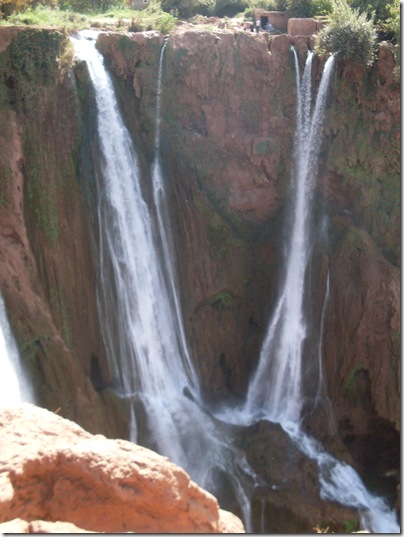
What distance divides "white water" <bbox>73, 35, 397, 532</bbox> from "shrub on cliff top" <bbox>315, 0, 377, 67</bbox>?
27.7 inches

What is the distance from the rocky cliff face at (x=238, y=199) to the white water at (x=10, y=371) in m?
1.80

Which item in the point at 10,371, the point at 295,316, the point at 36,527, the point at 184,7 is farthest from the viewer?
the point at 184,7

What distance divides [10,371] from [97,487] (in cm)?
642

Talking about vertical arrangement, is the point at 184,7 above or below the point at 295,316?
above

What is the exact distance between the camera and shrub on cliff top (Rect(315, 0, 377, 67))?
1625 centimetres

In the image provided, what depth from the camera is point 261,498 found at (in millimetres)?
13781

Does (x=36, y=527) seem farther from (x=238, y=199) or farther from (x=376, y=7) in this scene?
(x=376, y=7)

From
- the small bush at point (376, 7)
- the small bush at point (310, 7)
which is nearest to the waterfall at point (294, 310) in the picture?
the small bush at point (376, 7)

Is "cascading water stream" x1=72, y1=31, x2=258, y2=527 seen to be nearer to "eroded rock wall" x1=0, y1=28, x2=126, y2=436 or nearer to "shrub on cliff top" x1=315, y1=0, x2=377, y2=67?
"eroded rock wall" x1=0, y1=28, x2=126, y2=436

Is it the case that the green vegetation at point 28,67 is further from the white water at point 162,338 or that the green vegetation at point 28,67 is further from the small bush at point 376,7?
the small bush at point 376,7

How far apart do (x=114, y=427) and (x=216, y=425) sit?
3003 millimetres

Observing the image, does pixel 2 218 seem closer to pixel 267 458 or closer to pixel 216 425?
pixel 216 425

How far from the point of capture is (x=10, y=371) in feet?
38.3

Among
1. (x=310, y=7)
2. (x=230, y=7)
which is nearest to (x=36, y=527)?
(x=310, y=7)
